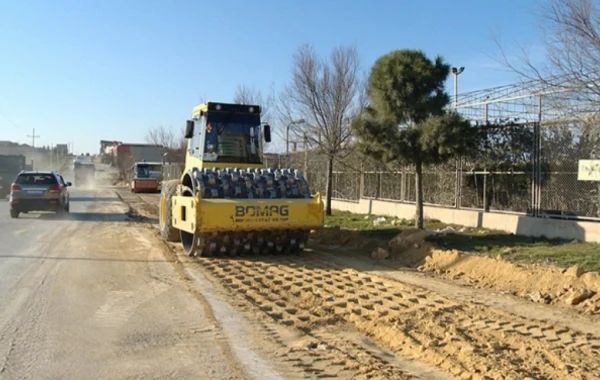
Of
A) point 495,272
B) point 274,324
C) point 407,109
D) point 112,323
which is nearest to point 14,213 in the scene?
point 407,109

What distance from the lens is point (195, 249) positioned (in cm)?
1210

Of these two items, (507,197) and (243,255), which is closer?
(243,255)

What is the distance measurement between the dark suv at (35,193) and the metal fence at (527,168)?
1242 centimetres

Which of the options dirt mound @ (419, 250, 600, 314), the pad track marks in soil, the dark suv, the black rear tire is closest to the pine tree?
dirt mound @ (419, 250, 600, 314)

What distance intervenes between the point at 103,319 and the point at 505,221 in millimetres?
10361

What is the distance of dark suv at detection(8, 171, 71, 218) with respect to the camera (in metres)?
21.7

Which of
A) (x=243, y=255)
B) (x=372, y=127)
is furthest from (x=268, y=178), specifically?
(x=372, y=127)

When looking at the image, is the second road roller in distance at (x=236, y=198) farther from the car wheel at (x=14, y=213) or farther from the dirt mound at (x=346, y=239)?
the car wheel at (x=14, y=213)

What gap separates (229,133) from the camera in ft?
47.0

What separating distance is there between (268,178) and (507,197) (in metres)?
6.29

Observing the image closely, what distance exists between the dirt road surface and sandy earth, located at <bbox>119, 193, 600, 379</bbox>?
1.90 feet

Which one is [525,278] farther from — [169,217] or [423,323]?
[169,217]

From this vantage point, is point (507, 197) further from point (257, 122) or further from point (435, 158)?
point (257, 122)

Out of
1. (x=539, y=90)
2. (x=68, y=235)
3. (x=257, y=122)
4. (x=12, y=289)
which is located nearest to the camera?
(x=12, y=289)
